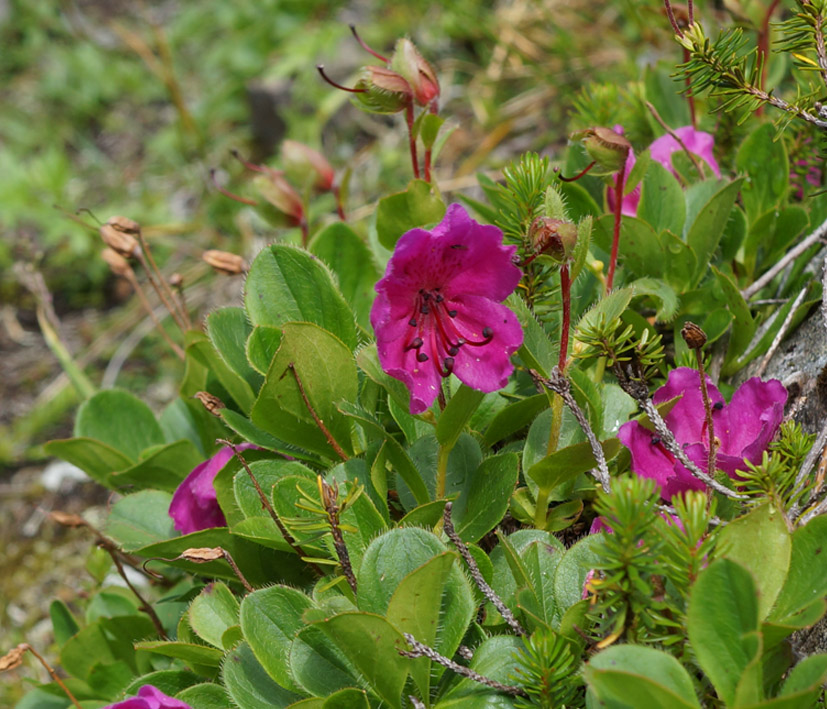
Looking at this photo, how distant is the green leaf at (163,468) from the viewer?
5.93 ft

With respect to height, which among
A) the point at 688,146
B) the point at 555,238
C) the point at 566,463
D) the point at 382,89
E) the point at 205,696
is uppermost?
the point at 382,89

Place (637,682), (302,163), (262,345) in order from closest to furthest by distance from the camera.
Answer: (637,682) → (262,345) → (302,163)

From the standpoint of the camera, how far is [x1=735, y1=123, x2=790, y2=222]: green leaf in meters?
1.90

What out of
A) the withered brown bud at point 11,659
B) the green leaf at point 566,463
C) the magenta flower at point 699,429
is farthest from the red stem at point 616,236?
the withered brown bud at point 11,659

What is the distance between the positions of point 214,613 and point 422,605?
0.47 metres

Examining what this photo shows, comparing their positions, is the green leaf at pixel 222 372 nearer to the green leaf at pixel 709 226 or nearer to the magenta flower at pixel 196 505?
the magenta flower at pixel 196 505

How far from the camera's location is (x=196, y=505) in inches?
65.8

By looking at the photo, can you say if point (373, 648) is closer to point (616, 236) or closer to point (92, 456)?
point (616, 236)

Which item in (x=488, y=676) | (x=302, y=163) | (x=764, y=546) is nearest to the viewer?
(x=764, y=546)

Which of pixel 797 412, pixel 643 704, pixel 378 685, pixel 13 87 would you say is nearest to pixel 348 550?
pixel 378 685

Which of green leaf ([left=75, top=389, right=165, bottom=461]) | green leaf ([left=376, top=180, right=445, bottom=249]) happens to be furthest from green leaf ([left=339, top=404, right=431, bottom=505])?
green leaf ([left=75, top=389, right=165, bottom=461])

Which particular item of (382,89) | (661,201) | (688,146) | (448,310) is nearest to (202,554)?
(448,310)

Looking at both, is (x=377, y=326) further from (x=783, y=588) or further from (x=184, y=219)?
(x=184, y=219)

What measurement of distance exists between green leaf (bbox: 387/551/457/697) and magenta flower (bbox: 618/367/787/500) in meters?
0.39
